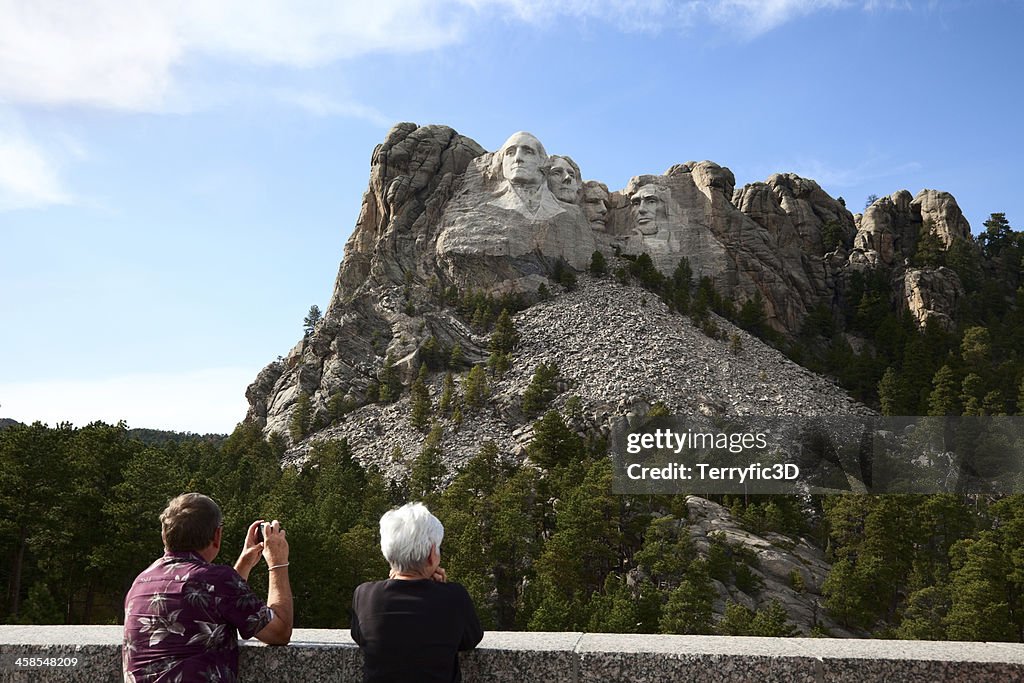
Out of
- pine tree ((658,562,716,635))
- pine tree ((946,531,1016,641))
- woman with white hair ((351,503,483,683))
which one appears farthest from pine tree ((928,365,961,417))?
woman with white hair ((351,503,483,683))

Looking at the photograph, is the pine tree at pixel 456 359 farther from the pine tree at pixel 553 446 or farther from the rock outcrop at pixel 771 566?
the rock outcrop at pixel 771 566

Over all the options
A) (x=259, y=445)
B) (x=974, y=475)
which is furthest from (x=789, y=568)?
(x=259, y=445)

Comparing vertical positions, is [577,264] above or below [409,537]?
above

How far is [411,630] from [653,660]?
141 centimetres

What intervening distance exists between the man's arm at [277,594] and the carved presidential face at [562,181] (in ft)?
333

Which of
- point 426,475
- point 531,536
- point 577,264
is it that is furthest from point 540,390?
point 531,536

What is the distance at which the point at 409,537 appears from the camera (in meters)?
4.54

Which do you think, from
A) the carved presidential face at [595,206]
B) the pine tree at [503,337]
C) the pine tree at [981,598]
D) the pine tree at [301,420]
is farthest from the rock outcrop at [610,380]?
the pine tree at [981,598]

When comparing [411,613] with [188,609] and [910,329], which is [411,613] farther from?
[910,329]

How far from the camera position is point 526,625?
4069cm

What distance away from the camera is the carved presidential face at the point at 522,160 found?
333ft

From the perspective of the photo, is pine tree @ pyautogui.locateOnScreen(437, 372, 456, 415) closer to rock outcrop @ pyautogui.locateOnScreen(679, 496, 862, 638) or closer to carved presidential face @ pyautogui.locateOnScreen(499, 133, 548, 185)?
carved presidential face @ pyautogui.locateOnScreen(499, 133, 548, 185)

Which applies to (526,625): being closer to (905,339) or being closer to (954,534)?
(954,534)

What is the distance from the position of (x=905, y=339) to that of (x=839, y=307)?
14665mm
